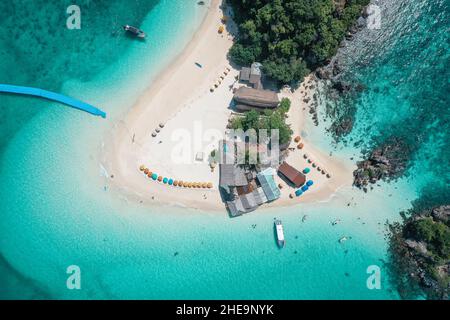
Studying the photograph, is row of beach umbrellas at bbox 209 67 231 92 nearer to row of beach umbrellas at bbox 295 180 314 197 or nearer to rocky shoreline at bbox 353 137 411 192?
row of beach umbrellas at bbox 295 180 314 197

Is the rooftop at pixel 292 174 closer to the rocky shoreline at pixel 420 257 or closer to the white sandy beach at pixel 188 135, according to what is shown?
the white sandy beach at pixel 188 135

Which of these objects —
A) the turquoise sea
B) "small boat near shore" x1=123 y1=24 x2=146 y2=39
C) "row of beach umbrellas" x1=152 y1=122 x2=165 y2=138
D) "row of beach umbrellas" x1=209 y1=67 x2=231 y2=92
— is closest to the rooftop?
the turquoise sea

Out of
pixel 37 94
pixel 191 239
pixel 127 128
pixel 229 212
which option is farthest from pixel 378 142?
pixel 37 94

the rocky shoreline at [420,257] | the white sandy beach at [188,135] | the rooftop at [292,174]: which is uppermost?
the white sandy beach at [188,135]

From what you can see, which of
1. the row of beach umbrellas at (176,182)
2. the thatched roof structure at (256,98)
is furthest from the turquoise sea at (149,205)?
the thatched roof structure at (256,98)
